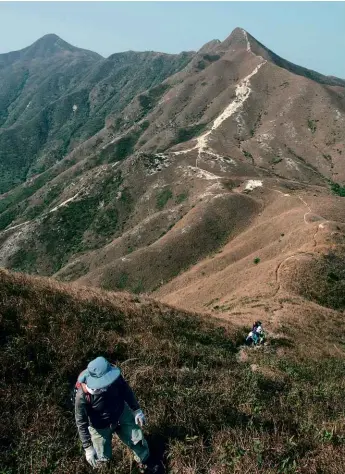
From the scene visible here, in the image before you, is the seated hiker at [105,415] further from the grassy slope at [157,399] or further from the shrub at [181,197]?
the shrub at [181,197]

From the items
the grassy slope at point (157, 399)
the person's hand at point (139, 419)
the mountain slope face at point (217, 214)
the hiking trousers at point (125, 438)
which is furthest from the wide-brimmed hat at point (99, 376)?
the mountain slope face at point (217, 214)

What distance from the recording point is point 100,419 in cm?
680

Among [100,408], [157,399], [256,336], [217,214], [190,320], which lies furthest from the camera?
[217,214]

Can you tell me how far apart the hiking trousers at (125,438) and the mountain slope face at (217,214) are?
2287 centimetres

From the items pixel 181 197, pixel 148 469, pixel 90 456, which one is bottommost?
pixel 181 197

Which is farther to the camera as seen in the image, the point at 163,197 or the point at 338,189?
the point at 338,189

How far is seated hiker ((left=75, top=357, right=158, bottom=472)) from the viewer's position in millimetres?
6531

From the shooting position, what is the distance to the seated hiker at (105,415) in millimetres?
6531

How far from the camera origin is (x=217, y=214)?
93.6 metres

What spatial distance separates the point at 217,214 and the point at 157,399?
86.2 m

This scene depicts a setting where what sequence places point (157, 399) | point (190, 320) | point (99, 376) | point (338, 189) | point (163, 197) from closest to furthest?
point (99, 376), point (157, 399), point (190, 320), point (163, 197), point (338, 189)

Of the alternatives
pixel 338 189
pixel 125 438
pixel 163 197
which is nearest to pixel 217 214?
pixel 163 197

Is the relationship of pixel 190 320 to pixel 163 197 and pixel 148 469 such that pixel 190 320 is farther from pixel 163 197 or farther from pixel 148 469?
pixel 163 197

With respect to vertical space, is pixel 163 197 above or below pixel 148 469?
below
